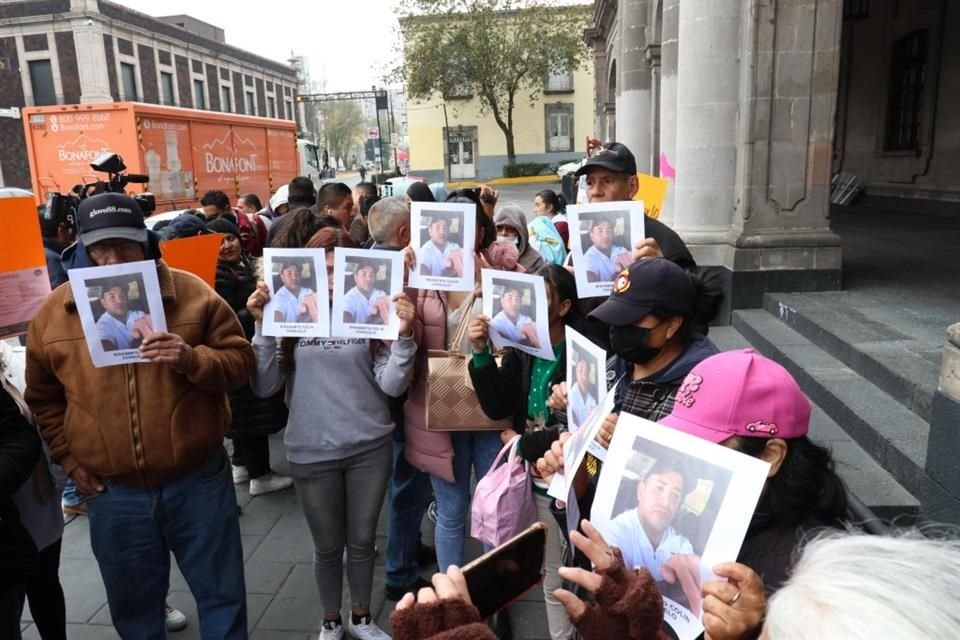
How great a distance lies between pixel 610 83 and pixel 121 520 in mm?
22207

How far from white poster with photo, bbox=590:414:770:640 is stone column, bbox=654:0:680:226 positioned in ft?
21.9

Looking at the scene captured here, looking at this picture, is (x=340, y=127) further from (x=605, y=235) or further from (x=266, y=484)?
(x=605, y=235)

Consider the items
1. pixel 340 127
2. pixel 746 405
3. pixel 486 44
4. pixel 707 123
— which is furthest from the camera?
pixel 340 127

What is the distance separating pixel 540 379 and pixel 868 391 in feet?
8.24

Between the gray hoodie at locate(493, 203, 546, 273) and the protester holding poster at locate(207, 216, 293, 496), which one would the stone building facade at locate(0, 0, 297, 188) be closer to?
the protester holding poster at locate(207, 216, 293, 496)

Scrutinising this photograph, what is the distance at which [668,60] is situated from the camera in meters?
8.46

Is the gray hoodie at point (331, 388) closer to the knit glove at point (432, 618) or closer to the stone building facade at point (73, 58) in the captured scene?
the knit glove at point (432, 618)

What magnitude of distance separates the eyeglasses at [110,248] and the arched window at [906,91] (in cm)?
1558

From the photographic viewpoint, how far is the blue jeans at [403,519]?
11.8 ft

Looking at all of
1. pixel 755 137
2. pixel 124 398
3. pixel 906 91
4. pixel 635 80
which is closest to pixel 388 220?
pixel 124 398

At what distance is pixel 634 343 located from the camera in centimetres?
222

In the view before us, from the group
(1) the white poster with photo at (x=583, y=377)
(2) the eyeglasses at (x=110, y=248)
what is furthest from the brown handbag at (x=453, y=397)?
(2) the eyeglasses at (x=110, y=248)

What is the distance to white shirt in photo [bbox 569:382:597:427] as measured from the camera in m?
2.21

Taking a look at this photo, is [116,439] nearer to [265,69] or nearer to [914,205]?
[914,205]
